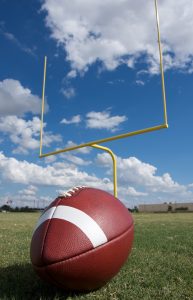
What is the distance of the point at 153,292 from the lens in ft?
12.3

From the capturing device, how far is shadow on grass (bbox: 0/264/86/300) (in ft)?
11.9

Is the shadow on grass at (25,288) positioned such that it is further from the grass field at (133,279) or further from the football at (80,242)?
the football at (80,242)

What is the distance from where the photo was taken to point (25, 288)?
12.6 feet

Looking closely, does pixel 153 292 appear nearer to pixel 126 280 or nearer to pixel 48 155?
pixel 126 280

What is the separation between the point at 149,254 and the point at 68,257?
8.43 feet

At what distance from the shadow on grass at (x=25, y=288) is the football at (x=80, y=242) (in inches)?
7.1

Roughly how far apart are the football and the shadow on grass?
0.59 feet

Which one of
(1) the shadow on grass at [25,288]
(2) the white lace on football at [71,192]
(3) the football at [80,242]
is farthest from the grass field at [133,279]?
(2) the white lace on football at [71,192]

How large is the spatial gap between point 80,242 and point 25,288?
2.68 ft

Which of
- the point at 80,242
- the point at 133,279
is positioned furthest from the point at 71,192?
the point at 133,279

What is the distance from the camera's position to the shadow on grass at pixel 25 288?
361cm

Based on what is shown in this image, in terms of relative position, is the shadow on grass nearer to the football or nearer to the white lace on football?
the football

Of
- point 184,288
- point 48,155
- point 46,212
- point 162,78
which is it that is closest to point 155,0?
point 162,78

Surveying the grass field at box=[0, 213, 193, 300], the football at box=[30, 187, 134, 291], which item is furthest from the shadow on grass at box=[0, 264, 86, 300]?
the football at box=[30, 187, 134, 291]
